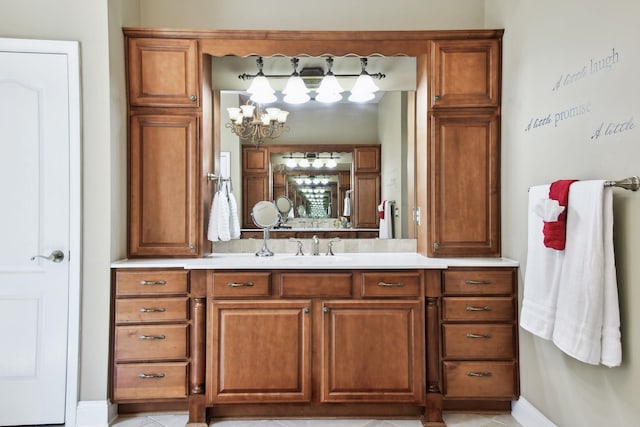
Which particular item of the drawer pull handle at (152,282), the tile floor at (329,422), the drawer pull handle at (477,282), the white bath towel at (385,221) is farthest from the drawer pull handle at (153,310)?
the drawer pull handle at (477,282)

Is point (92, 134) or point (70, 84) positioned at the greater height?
point (70, 84)

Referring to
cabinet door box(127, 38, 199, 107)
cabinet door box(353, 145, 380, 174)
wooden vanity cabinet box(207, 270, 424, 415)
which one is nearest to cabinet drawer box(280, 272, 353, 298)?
wooden vanity cabinet box(207, 270, 424, 415)

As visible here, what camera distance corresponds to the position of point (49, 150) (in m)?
2.22

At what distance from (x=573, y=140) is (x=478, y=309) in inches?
40.8

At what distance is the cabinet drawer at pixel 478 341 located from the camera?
2242mm

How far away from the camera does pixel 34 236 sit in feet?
7.22

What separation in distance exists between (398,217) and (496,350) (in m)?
1.06

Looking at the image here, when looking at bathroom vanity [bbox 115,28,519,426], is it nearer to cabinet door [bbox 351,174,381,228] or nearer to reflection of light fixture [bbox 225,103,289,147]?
cabinet door [bbox 351,174,381,228]

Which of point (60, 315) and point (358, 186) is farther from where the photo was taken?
point (358, 186)

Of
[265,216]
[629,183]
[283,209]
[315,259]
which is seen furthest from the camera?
[283,209]

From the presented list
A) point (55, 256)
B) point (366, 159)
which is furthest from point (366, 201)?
point (55, 256)

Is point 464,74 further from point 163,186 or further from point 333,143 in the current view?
point 163,186

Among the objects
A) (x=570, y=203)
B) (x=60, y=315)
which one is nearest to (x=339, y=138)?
(x=570, y=203)

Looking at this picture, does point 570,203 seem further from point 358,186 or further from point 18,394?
point 18,394
